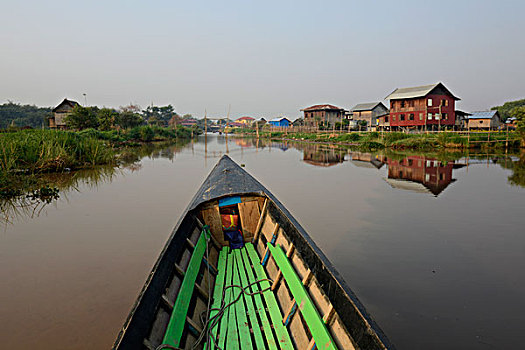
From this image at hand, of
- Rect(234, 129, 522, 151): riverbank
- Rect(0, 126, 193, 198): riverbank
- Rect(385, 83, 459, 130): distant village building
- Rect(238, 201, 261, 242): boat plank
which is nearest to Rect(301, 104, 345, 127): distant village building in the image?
Rect(385, 83, 459, 130): distant village building

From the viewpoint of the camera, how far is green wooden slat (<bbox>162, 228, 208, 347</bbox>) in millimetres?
2631

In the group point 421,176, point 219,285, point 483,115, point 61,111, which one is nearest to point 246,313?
point 219,285

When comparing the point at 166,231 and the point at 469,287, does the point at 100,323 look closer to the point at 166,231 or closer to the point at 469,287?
the point at 166,231

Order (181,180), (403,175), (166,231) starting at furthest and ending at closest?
(403,175) → (181,180) → (166,231)

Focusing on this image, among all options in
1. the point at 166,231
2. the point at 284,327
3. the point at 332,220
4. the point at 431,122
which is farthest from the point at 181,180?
the point at 431,122

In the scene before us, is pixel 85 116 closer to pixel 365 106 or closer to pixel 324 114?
pixel 324 114

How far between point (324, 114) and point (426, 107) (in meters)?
22.0

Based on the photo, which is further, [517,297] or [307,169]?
[307,169]

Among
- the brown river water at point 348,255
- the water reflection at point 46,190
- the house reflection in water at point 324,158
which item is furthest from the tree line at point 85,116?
the house reflection in water at point 324,158

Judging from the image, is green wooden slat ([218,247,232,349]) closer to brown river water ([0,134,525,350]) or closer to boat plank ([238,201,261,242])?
boat plank ([238,201,261,242])

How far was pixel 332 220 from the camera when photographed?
314 inches

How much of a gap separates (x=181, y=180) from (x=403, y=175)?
1068cm

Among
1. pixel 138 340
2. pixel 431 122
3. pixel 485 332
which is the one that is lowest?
pixel 485 332

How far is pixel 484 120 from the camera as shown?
151 ft
